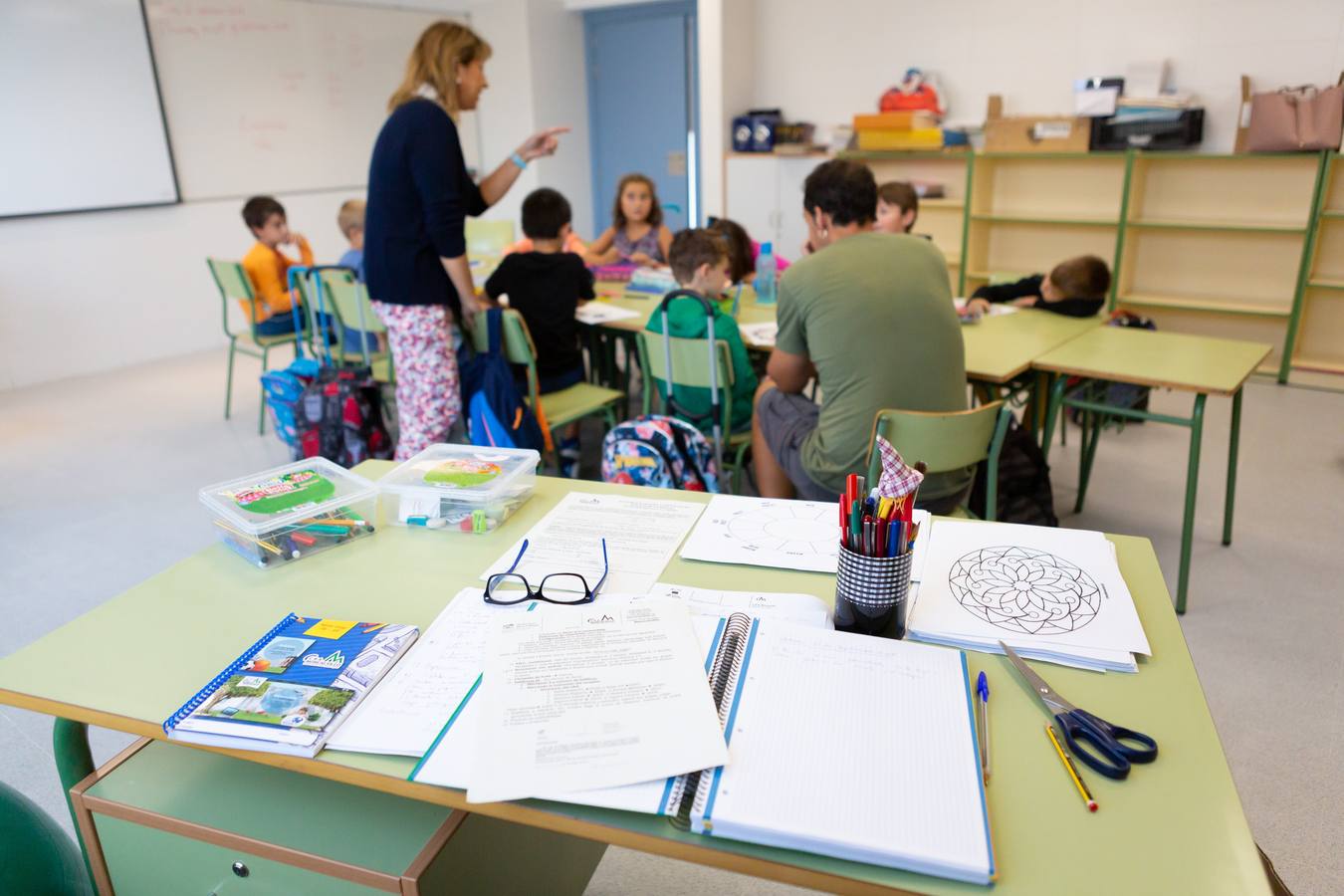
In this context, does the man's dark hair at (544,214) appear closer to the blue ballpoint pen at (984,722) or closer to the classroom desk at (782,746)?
the classroom desk at (782,746)

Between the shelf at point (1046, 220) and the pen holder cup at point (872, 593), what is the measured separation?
15.5 ft

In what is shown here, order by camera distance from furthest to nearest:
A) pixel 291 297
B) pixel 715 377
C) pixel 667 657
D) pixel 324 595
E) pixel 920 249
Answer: pixel 291 297
pixel 715 377
pixel 920 249
pixel 324 595
pixel 667 657

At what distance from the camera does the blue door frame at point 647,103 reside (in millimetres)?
7047

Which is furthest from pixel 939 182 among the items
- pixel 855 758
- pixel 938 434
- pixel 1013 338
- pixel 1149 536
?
pixel 855 758

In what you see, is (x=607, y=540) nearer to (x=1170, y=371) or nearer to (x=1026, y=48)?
(x=1170, y=371)

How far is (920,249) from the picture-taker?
223cm

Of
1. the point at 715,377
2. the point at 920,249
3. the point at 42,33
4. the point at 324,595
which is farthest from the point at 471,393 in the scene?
the point at 42,33

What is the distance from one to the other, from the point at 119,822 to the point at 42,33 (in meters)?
5.45

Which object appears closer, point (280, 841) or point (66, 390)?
point (280, 841)

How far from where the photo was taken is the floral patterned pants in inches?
117

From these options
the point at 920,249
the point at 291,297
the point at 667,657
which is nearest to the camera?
the point at 667,657

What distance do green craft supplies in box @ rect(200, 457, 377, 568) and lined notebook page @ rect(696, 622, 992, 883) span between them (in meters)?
0.74

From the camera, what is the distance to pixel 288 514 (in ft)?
4.69

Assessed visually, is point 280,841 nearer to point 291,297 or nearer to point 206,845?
point 206,845
